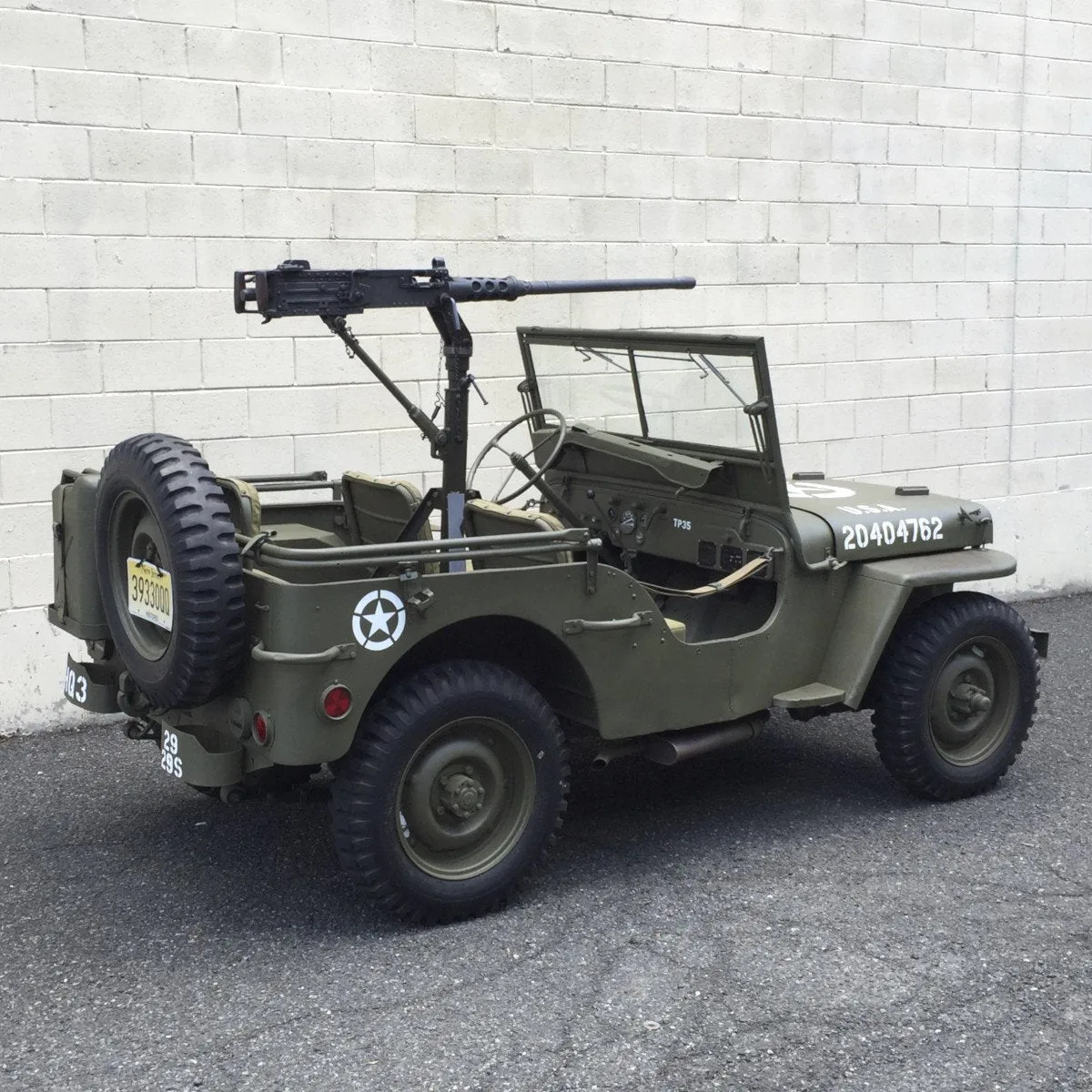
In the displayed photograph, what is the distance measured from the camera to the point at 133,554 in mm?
4363

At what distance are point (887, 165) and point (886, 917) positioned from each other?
531 centimetres

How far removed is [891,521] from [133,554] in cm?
265

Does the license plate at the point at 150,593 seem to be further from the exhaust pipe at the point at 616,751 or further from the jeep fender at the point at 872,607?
the jeep fender at the point at 872,607

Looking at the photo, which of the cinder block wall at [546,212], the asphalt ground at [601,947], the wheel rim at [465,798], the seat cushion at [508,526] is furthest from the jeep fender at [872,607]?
the cinder block wall at [546,212]

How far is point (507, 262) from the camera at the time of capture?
7.12 m

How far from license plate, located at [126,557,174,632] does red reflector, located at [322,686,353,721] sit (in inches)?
19.3

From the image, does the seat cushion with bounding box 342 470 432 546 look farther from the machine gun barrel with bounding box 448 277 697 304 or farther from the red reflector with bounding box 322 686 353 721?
the red reflector with bounding box 322 686 353 721

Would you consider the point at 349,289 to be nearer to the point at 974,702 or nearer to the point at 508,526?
the point at 508,526

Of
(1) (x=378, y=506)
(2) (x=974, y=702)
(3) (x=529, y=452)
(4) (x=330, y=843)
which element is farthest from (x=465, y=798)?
(2) (x=974, y=702)

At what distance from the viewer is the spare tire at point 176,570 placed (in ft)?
12.7

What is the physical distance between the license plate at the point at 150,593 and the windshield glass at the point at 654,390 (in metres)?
1.91

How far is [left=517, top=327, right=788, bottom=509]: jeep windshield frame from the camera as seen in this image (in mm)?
4762

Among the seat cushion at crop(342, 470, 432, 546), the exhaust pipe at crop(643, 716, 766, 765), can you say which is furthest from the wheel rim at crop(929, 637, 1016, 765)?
the seat cushion at crop(342, 470, 432, 546)

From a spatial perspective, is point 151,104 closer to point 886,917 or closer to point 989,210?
point 886,917
